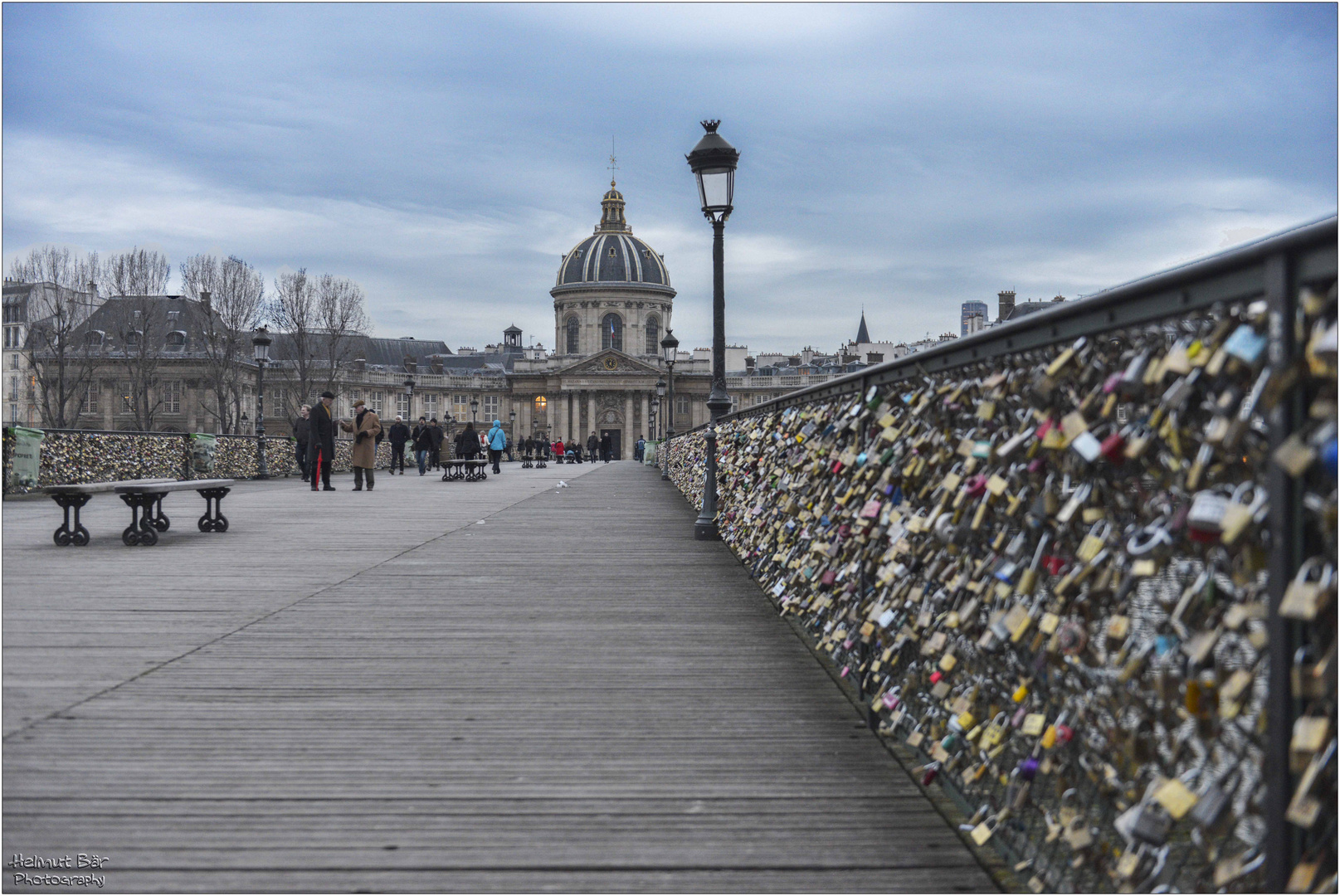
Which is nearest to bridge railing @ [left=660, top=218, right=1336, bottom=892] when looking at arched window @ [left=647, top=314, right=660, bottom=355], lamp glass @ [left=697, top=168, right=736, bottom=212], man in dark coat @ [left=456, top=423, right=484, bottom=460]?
lamp glass @ [left=697, top=168, right=736, bottom=212]

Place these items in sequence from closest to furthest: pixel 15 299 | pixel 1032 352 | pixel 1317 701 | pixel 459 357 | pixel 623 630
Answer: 1. pixel 1317 701
2. pixel 1032 352
3. pixel 623 630
4. pixel 15 299
5. pixel 459 357

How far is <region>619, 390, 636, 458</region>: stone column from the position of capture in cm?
11994

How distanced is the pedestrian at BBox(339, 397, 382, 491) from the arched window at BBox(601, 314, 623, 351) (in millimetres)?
102408

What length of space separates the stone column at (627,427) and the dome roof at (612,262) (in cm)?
1398

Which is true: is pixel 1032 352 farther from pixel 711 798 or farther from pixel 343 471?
pixel 343 471

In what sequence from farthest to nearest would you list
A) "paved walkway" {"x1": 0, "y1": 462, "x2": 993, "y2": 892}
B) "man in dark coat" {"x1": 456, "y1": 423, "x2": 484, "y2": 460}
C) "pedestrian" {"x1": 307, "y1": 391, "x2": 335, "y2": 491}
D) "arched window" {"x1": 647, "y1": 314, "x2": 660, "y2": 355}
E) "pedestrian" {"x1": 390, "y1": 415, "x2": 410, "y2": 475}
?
"arched window" {"x1": 647, "y1": 314, "x2": 660, "y2": 355}, "pedestrian" {"x1": 390, "y1": 415, "x2": 410, "y2": 475}, "man in dark coat" {"x1": 456, "y1": 423, "x2": 484, "y2": 460}, "pedestrian" {"x1": 307, "y1": 391, "x2": 335, "y2": 491}, "paved walkway" {"x1": 0, "y1": 462, "x2": 993, "y2": 892}

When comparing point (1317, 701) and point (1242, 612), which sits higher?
point (1242, 612)

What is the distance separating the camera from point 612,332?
410 feet

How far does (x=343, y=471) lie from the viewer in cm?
3684

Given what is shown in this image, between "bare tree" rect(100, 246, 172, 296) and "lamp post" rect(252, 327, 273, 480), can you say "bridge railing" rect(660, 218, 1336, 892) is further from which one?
"bare tree" rect(100, 246, 172, 296)

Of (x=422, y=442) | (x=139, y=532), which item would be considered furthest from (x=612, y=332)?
(x=139, y=532)

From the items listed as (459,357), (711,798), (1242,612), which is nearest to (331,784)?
(711,798)

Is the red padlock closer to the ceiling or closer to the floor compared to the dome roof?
closer to the floor

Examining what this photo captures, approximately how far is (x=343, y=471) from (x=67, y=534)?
27523 millimetres
